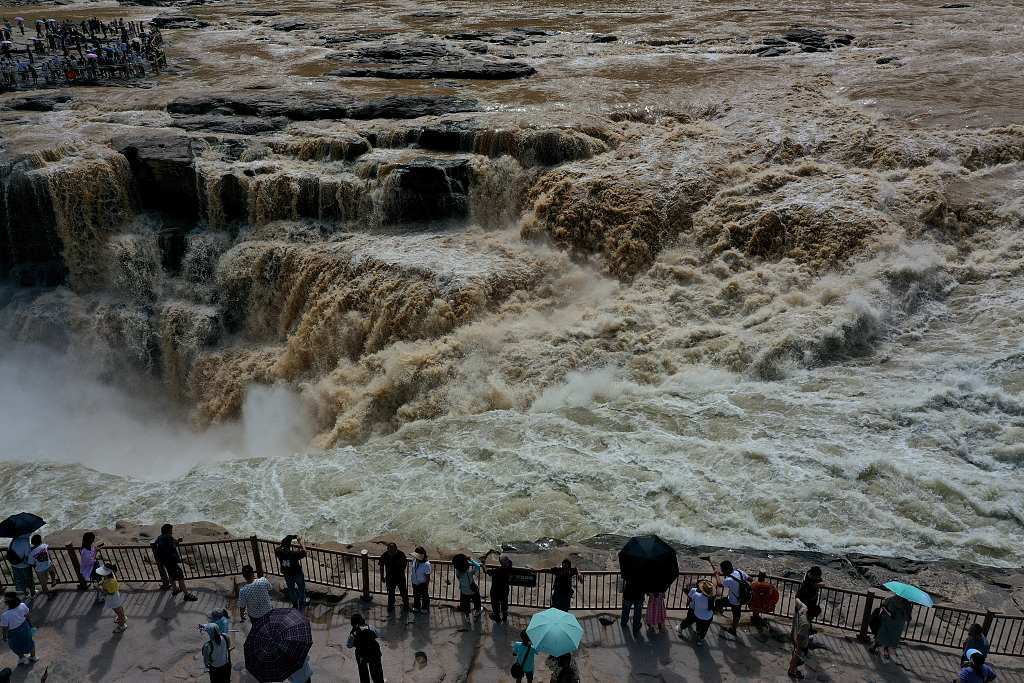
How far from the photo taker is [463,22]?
40.6 meters

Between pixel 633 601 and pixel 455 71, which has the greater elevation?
pixel 455 71

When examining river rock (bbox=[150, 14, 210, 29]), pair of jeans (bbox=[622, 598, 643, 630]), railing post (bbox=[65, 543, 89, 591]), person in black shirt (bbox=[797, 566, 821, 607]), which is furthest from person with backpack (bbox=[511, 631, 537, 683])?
river rock (bbox=[150, 14, 210, 29])

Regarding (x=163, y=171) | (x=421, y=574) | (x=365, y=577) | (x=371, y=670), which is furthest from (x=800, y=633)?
(x=163, y=171)

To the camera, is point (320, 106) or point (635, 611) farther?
point (320, 106)

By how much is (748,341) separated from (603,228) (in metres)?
4.85

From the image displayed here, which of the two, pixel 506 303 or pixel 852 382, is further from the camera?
pixel 506 303

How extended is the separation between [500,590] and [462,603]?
569mm

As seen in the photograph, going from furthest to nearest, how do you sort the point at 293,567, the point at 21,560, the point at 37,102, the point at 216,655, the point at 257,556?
the point at 37,102
the point at 257,556
the point at 21,560
the point at 293,567
the point at 216,655

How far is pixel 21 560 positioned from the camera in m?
8.57

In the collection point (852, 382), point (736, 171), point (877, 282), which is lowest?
point (852, 382)

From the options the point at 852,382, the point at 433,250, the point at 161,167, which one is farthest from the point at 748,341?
the point at 161,167

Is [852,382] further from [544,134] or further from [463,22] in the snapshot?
[463,22]

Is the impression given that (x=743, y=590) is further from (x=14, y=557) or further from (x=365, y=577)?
(x=14, y=557)

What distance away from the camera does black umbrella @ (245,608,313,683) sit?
6.52 m
